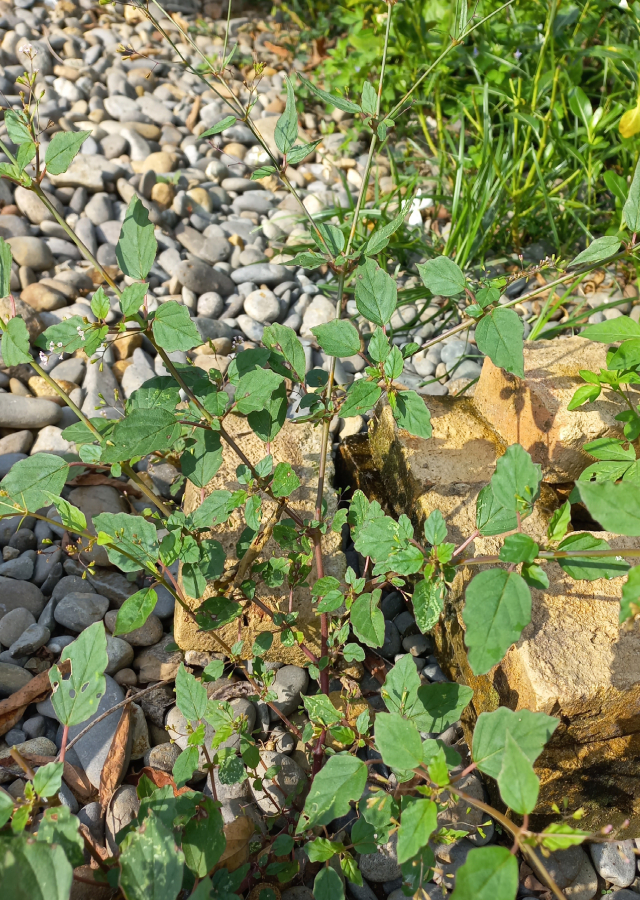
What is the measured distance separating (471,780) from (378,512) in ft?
2.42

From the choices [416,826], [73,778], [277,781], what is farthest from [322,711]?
[73,778]

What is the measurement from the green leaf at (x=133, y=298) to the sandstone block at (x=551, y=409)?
3.65 ft

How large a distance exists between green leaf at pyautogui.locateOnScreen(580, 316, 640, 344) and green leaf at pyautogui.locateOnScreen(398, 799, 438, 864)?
1.15 m

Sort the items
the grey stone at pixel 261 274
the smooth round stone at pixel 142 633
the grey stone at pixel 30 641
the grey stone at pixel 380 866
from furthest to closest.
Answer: the grey stone at pixel 261 274
the smooth round stone at pixel 142 633
the grey stone at pixel 30 641
the grey stone at pixel 380 866

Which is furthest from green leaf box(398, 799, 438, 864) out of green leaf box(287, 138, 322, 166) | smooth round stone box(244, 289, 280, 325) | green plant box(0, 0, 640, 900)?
smooth round stone box(244, 289, 280, 325)

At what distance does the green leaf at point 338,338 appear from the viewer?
1513 mm

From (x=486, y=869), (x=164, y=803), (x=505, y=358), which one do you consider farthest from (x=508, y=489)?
(x=164, y=803)

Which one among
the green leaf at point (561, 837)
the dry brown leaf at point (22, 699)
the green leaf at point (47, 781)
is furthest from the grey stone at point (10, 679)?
the green leaf at point (561, 837)

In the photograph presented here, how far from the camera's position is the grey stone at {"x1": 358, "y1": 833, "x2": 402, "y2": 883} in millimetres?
1647

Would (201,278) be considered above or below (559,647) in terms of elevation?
above

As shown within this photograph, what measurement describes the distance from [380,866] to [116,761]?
66 cm

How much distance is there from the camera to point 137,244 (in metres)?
1.42

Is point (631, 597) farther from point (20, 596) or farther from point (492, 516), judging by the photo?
point (20, 596)

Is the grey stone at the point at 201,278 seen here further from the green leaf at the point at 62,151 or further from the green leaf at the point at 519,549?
the green leaf at the point at 519,549
